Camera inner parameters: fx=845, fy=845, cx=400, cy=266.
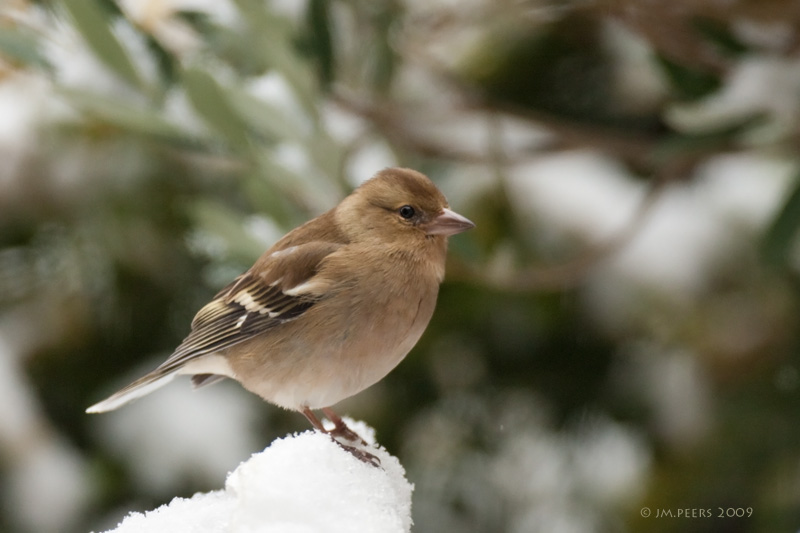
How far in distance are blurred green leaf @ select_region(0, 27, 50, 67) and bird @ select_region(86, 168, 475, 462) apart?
39cm

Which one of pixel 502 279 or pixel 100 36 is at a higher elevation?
pixel 100 36

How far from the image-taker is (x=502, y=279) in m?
1.37

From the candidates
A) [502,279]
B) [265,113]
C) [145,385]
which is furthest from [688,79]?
[145,385]

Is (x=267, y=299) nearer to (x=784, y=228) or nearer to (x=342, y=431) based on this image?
(x=342, y=431)

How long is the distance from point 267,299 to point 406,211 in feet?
0.70

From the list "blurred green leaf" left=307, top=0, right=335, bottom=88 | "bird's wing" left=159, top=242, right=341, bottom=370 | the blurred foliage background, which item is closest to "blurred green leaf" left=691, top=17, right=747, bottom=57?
the blurred foliage background

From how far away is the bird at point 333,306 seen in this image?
0.91 m

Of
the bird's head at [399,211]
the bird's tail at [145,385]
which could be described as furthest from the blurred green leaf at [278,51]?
the bird's tail at [145,385]

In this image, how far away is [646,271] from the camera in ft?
6.48

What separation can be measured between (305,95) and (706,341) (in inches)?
48.4

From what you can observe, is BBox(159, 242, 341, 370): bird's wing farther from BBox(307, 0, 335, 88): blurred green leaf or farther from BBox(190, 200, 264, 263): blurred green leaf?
BBox(307, 0, 335, 88): blurred green leaf

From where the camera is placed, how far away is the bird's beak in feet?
2.89

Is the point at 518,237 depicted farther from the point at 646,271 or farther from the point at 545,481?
the point at 545,481

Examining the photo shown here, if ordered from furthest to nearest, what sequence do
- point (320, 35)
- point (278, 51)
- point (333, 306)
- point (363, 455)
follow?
point (320, 35), point (278, 51), point (333, 306), point (363, 455)
